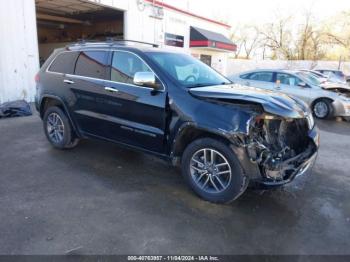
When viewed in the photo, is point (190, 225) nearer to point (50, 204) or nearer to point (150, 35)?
point (50, 204)

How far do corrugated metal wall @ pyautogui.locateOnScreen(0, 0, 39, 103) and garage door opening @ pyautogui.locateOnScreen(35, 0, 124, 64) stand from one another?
4867 mm

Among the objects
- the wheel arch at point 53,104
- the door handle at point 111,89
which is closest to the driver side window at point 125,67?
the door handle at point 111,89

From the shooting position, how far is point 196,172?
12.3 feet

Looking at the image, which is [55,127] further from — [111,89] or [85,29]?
[85,29]

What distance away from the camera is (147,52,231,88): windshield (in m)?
4.06

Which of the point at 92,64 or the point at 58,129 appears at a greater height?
the point at 92,64

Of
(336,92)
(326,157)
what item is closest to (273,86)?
(336,92)

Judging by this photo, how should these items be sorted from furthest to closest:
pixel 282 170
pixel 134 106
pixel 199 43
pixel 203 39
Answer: pixel 199 43
pixel 203 39
pixel 134 106
pixel 282 170

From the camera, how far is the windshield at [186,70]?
13.3 feet

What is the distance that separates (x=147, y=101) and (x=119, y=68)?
809mm

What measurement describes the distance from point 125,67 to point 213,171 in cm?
197

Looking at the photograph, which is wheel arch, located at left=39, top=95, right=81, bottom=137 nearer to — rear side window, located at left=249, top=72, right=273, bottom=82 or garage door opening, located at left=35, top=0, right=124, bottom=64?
rear side window, located at left=249, top=72, right=273, bottom=82

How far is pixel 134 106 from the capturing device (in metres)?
4.12

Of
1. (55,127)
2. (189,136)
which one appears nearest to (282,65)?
(55,127)
